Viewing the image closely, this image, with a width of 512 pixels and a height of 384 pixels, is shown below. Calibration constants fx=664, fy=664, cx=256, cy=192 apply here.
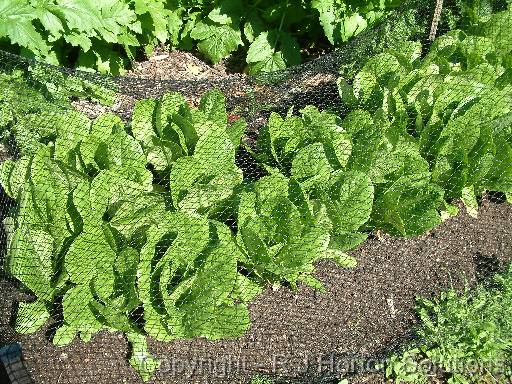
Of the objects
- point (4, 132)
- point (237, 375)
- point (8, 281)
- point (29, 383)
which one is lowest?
point (237, 375)

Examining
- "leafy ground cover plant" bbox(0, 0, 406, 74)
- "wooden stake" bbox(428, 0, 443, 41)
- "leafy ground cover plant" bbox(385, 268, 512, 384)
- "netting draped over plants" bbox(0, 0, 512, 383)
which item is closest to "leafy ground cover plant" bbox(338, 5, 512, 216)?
"netting draped over plants" bbox(0, 0, 512, 383)

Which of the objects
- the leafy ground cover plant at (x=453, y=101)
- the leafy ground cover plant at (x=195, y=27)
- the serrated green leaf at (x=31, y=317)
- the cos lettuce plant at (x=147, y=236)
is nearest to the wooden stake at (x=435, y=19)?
the leafy ground cover plant at (x=453, y=101)

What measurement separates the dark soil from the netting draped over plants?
0.01 metres

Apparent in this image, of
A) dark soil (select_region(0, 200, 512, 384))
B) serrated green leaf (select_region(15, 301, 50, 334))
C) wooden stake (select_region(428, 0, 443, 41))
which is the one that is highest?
serrated green leaf (select_region(15, 301, 50, 334))

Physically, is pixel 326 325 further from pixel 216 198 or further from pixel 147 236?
pixel 147 236

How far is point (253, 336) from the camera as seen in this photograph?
2.72m

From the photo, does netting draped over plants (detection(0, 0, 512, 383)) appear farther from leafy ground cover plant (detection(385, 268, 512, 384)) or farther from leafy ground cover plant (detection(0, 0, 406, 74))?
leafy ground cover plant (detection(0, 0, 406, 74))

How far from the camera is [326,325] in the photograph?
2.79 metres

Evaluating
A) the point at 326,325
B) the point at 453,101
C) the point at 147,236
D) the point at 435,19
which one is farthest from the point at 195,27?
the point at 326,325

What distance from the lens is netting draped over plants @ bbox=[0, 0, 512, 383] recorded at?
251 centimetres

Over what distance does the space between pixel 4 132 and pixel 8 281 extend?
70cm

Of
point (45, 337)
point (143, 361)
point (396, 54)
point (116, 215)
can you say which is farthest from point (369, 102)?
point (45, 337)

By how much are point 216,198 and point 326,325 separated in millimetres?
712

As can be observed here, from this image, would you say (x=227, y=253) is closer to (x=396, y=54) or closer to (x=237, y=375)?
(x=237, y=375)
